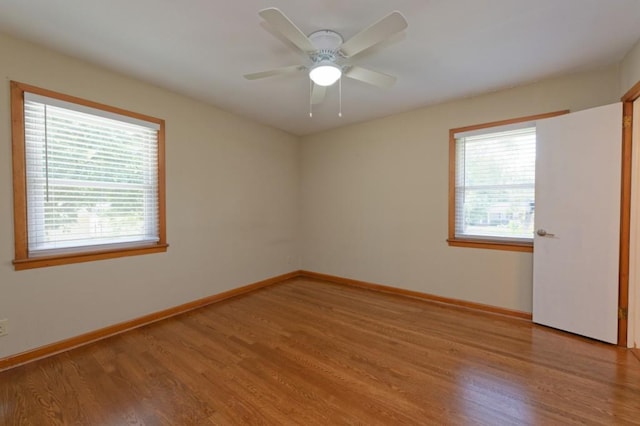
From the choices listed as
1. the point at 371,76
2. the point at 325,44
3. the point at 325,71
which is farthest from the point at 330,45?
the point at 371,76

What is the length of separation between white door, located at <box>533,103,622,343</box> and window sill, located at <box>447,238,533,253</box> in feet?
0.48

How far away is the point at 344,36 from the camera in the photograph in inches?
80.1

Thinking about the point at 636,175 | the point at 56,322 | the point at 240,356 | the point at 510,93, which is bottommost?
the point at 240,356

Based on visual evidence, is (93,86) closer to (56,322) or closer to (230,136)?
(230,136)

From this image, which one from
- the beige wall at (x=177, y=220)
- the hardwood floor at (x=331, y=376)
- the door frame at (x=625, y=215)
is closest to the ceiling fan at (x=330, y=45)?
the beige wall at (x=177, y=220)

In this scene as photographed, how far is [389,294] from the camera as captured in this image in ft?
12.4

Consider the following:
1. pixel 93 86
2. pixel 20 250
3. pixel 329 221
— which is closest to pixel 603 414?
pixel 329 221

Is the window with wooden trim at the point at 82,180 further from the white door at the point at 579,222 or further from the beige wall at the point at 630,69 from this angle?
the beige wall at the point at 630,69

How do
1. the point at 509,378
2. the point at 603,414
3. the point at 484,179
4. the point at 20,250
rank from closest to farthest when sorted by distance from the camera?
the point at 603,414 → the point at 509,378 → the point at 20,250 → the point at 484,179

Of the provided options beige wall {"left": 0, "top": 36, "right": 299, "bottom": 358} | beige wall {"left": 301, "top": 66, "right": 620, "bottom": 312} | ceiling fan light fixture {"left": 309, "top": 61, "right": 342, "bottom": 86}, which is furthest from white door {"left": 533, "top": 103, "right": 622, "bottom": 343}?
beige wall {"left": 0, "top": 36, "right": 299, "bottom": 358}

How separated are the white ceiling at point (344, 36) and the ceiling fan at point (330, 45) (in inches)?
4.6

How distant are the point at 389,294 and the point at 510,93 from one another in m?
2.76

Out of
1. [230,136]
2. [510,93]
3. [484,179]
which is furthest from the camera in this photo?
[230,136]

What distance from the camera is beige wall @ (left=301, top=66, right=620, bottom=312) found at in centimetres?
288
